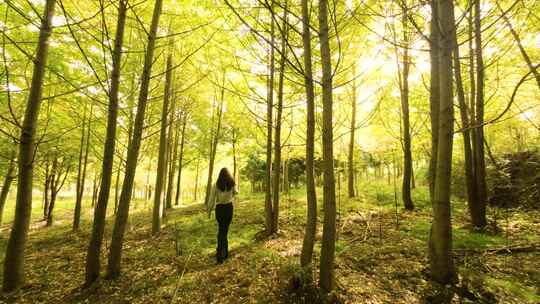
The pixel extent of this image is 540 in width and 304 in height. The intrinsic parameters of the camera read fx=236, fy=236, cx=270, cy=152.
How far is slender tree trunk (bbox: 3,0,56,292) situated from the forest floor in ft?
1.10

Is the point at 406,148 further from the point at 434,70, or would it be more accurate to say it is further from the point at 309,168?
the point at 309,168

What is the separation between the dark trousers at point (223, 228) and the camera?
178 inches

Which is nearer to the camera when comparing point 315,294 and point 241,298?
point 315,294

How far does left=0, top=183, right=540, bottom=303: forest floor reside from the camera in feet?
10.4

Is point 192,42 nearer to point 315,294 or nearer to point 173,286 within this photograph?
point 173,286

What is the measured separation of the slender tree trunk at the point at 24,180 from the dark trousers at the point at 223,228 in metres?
3.26

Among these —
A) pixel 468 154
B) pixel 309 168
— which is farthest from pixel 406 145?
pixel 309 168

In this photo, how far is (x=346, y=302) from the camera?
291 cm

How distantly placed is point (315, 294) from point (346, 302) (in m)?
0.38

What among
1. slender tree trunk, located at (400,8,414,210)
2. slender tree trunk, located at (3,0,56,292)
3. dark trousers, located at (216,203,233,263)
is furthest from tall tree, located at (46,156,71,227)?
→ slender tree trunk, located at (400,8,414,210)

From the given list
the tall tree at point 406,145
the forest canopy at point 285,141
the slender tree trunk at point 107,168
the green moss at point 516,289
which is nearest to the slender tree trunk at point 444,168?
the forest canopy at point 285,141

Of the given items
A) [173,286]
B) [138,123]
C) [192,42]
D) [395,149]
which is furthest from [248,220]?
[395,149]

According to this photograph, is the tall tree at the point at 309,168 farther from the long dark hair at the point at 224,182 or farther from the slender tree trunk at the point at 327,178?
the long dark hair at the point at 224,182

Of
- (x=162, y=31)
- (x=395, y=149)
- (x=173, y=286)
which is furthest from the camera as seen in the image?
(x=395, y=149)
